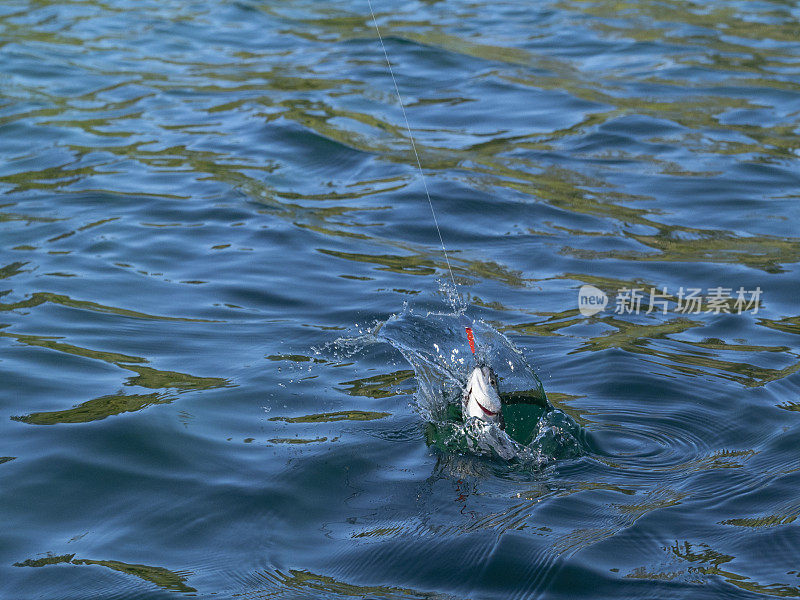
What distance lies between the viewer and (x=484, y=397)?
457 centimetres

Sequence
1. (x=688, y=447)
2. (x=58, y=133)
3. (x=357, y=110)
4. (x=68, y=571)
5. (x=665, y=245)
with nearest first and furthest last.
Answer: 1. (x=68, y=571)
2. (x=688, y=447)
3. (x=665, y=245)
4. (x=58, y=133)
5. (x=357, y=110)

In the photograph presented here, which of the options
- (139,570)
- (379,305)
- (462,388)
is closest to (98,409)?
(139,570)

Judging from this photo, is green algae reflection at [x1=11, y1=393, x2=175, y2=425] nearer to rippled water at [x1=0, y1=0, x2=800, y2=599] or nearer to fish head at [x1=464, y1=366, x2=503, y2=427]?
rippled water at [x1=0, y1=0, x2=800, y2=599]

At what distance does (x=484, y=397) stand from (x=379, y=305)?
6.73ft

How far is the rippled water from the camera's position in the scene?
13.6 feet

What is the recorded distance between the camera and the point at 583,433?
4.92 m

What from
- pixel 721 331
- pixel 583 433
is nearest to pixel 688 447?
pixel 583 433

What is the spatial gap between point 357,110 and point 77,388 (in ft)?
19.6

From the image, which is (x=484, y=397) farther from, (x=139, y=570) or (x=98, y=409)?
(x=98, y=409)

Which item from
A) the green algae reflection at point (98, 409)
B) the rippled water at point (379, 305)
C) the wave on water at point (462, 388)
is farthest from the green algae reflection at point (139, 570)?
the wave on water at point (462, 388)

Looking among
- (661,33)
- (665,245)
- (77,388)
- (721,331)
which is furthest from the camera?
(661,33)

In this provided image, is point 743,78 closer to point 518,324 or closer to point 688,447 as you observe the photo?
point 518,324

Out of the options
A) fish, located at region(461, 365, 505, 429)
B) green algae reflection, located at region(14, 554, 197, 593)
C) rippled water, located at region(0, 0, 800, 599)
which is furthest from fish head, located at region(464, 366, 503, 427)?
green algae reflection, located at region(14, 554, 197, 593)

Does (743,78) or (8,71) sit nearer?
(743,78)
